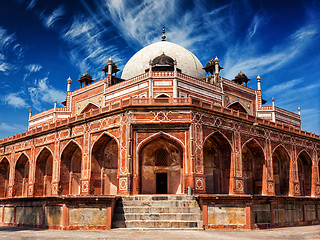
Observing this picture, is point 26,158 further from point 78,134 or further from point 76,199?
point 76,199

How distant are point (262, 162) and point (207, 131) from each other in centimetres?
609

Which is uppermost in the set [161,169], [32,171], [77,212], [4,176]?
[161,169]

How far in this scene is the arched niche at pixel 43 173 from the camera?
26.5 metres

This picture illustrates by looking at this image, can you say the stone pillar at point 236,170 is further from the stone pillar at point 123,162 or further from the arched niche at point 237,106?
the arched niche at point 237,106

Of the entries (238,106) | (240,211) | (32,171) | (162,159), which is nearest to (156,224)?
(240,211)

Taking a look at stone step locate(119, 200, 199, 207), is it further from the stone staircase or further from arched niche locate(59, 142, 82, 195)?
arched niche locate(59, 142, 82, 195)

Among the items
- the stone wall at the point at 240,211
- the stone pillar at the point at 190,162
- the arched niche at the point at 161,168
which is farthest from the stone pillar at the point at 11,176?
the stone wall at the point at 240,211

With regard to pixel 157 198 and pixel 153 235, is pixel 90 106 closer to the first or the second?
pixel 157 198

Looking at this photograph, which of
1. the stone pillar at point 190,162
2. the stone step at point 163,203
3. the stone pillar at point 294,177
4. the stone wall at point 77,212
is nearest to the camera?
the stone wall at point 77,212

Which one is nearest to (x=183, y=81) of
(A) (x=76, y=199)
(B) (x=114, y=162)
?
(B) (x=114, y=162)

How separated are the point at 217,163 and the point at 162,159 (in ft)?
11.8

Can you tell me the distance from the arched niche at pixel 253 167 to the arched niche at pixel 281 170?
239 cm

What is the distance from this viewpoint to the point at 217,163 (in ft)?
74.3

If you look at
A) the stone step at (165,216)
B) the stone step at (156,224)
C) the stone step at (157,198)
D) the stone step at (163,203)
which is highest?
the stone step at (157,198)
